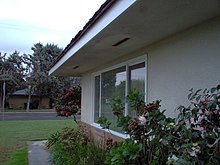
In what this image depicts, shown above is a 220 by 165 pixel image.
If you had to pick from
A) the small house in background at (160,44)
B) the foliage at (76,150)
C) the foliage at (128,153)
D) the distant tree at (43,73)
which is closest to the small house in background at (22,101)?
the distant tree at (43,73)

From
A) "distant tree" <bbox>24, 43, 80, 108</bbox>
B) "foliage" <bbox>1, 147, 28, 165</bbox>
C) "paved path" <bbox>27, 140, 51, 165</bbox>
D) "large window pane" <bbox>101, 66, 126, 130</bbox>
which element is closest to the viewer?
"large window pane" <bbox>101, 66, 126, 130</bbox>

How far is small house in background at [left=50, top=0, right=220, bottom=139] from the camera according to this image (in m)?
3.31

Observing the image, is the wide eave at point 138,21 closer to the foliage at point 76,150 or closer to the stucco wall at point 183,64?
the stucco wall at point 183,64

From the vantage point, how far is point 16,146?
11.0m

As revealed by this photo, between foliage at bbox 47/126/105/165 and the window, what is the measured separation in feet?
3.16

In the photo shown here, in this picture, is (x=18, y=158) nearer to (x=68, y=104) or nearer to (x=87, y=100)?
(x=87, y=100)

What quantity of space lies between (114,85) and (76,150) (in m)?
2.00

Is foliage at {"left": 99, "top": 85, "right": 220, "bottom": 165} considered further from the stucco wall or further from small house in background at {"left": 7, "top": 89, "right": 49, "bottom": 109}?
small house in background at {"left": 7, "top": 89, "right": 49, "bottom": 109}

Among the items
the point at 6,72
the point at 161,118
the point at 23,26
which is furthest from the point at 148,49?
the point at 6,72

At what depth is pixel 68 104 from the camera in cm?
1223

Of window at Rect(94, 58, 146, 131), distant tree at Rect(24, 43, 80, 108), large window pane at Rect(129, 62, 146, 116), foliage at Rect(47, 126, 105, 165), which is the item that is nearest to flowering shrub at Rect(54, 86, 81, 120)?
foliage at Rect(47, 126, 105, 165)

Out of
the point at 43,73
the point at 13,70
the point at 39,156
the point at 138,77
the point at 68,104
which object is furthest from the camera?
the point at 13,70

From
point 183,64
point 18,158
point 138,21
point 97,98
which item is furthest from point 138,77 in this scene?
point 18,158

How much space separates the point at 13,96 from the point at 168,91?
140 feet
